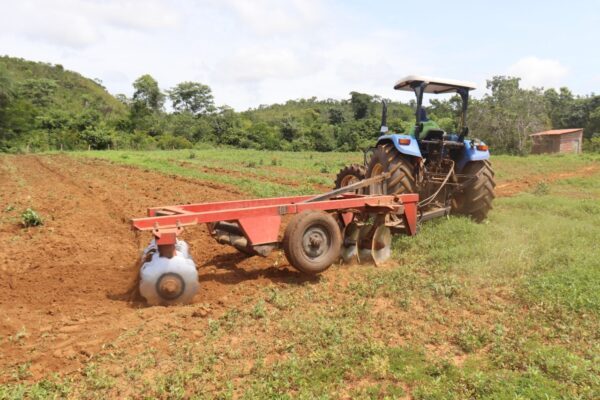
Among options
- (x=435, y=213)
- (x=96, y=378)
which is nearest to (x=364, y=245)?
(x=435, y=213)

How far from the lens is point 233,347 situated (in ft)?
11.3

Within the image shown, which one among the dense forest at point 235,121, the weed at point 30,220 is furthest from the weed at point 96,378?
the dense forest at point 235,121

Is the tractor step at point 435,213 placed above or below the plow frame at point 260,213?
below

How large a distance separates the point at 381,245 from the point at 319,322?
2061mm

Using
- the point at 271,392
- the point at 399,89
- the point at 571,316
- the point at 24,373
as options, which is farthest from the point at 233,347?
the point at 399,89

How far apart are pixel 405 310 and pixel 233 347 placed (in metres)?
1.59

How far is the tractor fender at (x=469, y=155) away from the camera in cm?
706

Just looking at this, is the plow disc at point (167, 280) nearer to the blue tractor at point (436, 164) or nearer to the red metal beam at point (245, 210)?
the red metal beam at point (245, 210)

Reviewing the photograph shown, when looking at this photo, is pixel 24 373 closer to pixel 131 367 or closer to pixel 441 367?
pixel 131 367

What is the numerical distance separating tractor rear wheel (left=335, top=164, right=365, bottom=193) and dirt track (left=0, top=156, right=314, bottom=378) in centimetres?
234

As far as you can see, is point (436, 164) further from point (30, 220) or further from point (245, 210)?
point (30, 220)

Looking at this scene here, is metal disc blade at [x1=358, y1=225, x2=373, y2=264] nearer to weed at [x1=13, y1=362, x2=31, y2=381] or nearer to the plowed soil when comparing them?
the plowed soil

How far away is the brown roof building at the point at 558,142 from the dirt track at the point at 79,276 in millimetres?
32227

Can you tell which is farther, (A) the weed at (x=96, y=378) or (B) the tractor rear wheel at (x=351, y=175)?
(B) the tractor rear wheel at (x=351, y=175)
